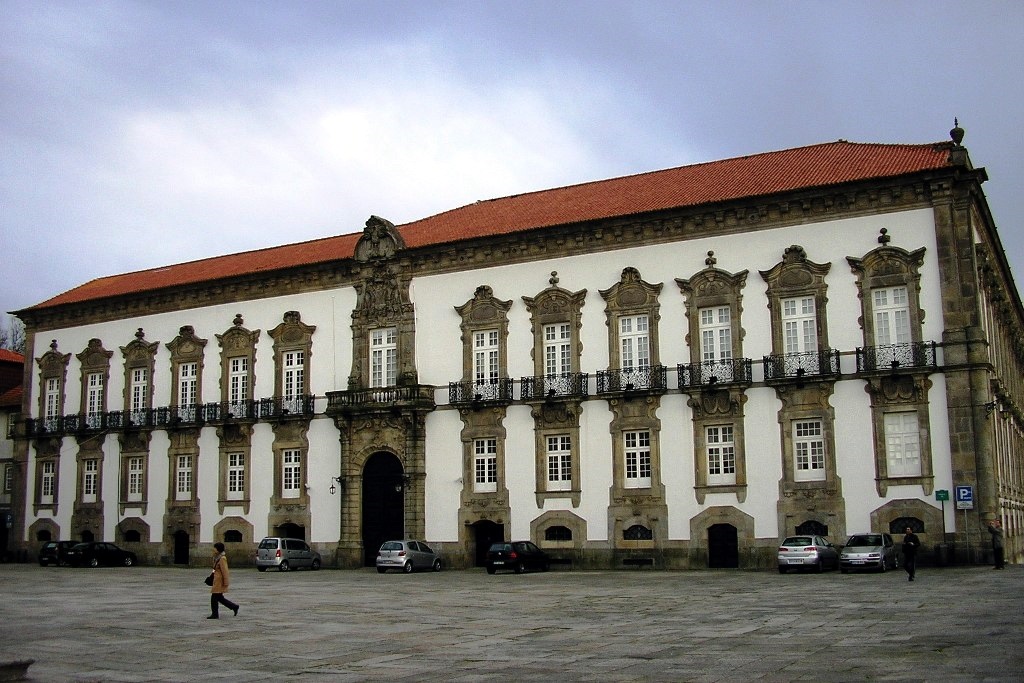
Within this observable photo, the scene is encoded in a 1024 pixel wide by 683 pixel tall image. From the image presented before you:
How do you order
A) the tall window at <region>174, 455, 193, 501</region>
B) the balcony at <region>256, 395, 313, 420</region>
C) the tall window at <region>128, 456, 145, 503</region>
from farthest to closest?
1. the tall window at <region>128, 456, 145, 503</region>
2. the tall window at <region>174, 455, 193, 501</region>
3. the balcony at <region>256, 395, 313, 420</region>

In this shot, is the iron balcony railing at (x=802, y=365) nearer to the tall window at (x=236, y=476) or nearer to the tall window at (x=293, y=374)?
the tall window at (x=293, y=374)

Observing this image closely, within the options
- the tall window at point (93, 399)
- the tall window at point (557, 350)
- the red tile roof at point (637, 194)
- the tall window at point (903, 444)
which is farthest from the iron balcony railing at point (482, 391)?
the tall window at point (93, 399)

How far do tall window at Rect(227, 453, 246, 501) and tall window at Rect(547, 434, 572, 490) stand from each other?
51.8 ft

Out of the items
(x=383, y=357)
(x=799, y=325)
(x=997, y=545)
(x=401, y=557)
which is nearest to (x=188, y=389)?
(x=383, y=357)

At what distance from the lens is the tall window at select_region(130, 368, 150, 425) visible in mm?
54250

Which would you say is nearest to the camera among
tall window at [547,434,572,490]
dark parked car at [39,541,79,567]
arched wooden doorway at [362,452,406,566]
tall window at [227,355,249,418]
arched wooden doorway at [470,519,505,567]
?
tall window at [547,434,572,490]

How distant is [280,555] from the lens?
1741 inches

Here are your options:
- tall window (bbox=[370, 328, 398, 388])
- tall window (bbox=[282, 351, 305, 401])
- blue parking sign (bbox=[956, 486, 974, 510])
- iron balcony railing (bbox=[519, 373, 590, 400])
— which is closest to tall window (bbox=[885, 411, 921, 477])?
blue parking sign (bbox=[956, 486, 974, 510])

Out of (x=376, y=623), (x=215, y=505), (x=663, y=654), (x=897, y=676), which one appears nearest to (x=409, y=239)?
(x=215, y=505)

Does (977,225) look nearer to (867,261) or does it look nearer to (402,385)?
(867,261)

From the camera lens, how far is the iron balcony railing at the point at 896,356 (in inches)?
1455

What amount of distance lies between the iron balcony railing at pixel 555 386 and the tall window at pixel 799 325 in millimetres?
7939

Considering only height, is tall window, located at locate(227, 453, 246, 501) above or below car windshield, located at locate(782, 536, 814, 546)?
above

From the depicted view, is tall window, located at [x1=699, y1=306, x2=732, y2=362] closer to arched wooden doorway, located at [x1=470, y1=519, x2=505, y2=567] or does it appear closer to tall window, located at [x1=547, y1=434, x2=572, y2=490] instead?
tall window, located at [x1=547, y1=434, x2=572, y2=490]
